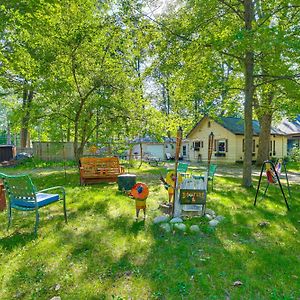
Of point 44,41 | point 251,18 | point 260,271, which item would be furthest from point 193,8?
point 260,271

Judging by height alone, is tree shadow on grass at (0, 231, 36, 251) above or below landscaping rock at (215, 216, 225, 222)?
below

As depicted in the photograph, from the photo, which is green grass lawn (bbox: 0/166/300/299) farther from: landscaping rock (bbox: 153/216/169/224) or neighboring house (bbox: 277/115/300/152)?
neighboring house (bbox: 277/115/300/152)

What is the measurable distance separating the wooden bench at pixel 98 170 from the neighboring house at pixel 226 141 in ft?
43.5

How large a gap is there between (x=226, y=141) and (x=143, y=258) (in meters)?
21.6

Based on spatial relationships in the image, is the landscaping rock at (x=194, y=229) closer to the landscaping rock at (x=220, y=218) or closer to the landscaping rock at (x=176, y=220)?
the landscaping rock at (x=176, y=220)

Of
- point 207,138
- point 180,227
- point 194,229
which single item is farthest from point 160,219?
point 207,138

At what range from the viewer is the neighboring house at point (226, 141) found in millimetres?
23606

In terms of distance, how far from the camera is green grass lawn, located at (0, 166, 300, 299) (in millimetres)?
3111

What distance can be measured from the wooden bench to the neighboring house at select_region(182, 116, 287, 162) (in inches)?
522

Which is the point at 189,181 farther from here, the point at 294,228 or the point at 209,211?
the point at 294,228

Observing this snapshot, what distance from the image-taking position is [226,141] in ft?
80.0

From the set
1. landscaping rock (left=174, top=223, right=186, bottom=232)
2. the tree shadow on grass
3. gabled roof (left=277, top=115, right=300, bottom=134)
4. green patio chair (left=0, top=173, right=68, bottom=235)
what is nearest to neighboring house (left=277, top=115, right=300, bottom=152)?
gabled roof (left=277, top=115, right=300, bottom=134)

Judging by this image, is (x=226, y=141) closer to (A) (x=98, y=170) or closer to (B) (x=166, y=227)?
(A) (x=98, y=170)

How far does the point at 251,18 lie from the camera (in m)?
9.62
